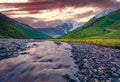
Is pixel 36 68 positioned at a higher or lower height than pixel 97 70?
higher

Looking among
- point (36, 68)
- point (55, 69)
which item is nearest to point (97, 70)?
point (55, 69)

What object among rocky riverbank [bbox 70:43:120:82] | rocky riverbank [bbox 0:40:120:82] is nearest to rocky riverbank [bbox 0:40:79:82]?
rocky riverbank [bbox 0:40:120:82]

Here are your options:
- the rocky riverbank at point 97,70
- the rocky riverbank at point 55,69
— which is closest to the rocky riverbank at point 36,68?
the rocky riverbank at point 55,69

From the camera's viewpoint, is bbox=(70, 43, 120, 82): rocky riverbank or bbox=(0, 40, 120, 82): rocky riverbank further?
bbox=(70, 43, 120, 82): rocky riverbank

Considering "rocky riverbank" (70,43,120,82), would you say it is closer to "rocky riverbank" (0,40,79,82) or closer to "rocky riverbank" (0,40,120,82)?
"rocky riverbank" (0,40,120,82)

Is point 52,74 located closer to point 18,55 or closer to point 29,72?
point 29,72

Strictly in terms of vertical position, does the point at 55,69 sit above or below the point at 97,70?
above

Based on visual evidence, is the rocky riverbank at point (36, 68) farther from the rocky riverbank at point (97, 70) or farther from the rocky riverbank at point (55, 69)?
the rocky riverbank at point (97, 70)

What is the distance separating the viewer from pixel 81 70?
A: 33.0 meters

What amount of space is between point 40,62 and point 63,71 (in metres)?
5.58

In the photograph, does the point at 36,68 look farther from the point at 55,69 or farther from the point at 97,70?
the point at 97,70

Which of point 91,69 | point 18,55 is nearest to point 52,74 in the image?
point 91,69

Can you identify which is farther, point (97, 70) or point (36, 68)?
point (36, 68)

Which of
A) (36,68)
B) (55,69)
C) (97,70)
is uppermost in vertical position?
(36,68)
